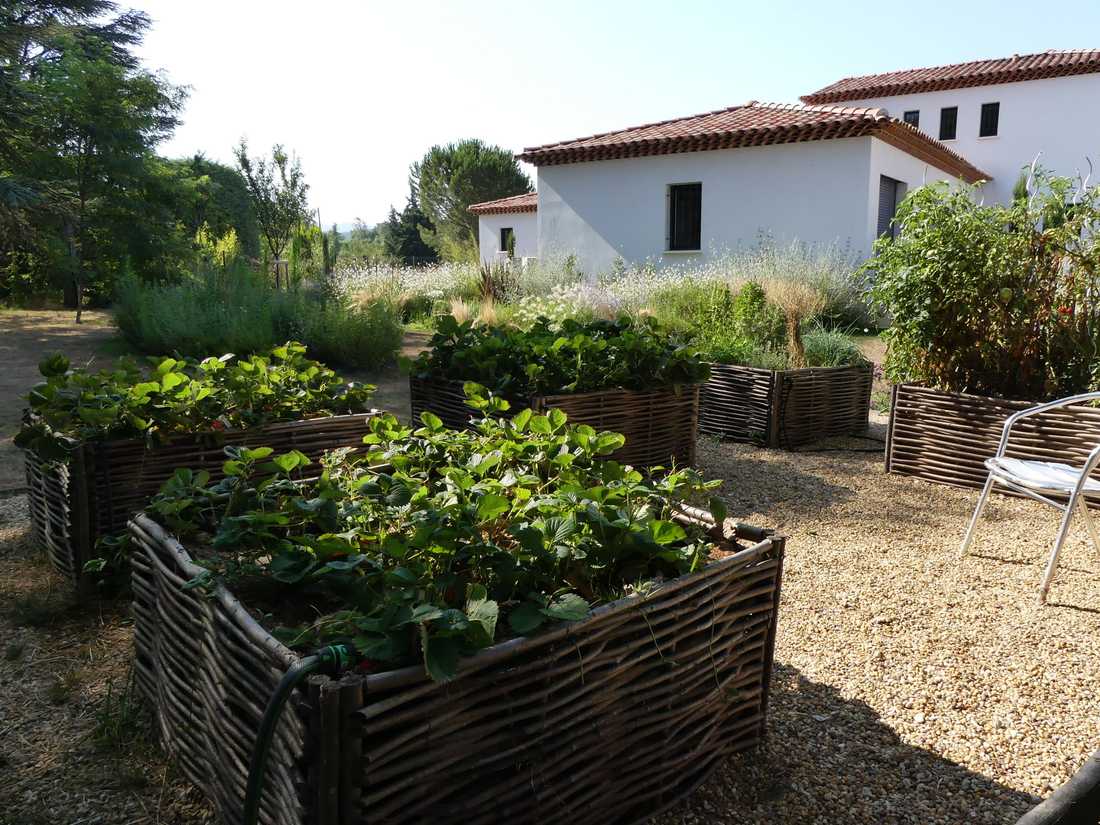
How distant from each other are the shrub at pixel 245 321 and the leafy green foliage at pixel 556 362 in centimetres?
391

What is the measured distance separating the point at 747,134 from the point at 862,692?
1207cm

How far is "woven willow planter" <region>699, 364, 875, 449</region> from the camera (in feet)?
17.7

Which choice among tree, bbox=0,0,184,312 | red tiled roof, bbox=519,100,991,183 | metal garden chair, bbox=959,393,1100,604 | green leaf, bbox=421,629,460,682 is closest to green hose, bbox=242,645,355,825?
green leaf, bbox=421,629,460,682

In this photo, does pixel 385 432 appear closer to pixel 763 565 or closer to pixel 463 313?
pixel 763 565

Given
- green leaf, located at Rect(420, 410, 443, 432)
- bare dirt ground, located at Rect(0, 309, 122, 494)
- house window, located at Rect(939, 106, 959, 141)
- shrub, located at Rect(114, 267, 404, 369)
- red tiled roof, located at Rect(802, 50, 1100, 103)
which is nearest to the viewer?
green leaf, located at Rect(420, 410, 443, 432)

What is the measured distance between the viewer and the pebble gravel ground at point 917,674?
1.83 meters

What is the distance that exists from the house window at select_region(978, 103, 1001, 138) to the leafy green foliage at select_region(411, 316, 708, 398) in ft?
70.3

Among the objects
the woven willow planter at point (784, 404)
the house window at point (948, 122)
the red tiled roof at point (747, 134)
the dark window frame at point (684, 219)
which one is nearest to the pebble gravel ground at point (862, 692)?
the woven willow planter at point (784, 404)

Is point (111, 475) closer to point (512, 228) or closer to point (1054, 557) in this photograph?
point (1054, 557)

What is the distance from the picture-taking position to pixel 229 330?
7.95 m

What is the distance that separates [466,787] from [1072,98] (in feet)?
80.8

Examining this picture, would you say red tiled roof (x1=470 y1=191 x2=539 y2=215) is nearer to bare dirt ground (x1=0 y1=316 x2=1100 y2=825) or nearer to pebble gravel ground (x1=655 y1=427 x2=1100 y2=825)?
pebble gravel ground (x1=655 y1=427 x2=1100 y2=825)

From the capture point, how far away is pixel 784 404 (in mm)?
5391

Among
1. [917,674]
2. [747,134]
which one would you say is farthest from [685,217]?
[917,674]
